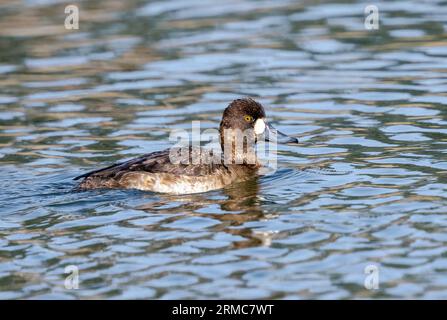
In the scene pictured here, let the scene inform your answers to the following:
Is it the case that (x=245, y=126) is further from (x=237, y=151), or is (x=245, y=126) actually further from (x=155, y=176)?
(x=155, y=176)

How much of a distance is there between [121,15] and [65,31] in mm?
1140

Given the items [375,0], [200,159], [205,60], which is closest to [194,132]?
[200,159]

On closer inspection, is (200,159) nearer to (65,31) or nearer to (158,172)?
(158,172)

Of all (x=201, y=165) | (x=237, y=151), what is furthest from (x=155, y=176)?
→ (x=237, y=151)

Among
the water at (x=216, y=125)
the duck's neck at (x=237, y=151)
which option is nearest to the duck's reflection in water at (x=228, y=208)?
the water at (x=216, y=125)

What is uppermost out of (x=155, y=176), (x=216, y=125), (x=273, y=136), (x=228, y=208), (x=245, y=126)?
(x=245, y=126)

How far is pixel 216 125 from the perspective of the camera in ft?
42.0

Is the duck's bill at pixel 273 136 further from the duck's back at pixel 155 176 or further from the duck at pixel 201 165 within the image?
the duck's back at pixel 155 176

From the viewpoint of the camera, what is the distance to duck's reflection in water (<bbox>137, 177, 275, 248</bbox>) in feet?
28.7

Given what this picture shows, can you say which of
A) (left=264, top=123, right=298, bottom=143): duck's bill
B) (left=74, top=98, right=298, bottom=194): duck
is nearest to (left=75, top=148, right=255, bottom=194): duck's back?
(left=74, top=98, right=298, bottom=194): duck

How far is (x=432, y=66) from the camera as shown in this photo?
1461 cm

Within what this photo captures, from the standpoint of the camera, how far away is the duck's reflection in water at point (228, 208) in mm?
8733

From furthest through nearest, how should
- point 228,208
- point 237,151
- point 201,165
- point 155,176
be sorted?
point 237,151 < point 201,165 < point 155,176 < point 228,208

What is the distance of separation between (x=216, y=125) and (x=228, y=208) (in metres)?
3.26
